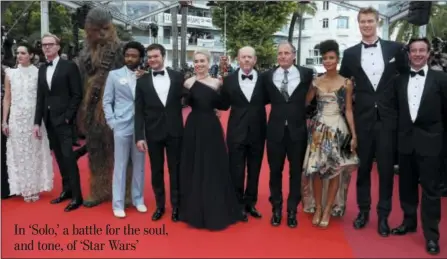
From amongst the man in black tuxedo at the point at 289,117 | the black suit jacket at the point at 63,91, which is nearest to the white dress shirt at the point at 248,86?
the man in black tuxedo at the point at 289,117

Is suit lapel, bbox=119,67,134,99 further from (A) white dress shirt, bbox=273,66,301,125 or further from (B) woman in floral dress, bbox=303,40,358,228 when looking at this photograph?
(B) woman in floral dress, bbox=303,40,358,228

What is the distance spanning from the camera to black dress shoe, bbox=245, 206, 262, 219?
4.43 metres

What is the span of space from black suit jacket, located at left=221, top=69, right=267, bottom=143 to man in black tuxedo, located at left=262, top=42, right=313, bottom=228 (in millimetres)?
97

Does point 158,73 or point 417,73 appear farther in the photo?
point 158,73

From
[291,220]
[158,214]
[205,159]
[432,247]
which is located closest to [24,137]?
[158,214]

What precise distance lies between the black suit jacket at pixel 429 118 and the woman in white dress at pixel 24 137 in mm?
3801

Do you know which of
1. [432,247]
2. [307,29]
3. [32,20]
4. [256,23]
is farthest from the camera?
[307,29]

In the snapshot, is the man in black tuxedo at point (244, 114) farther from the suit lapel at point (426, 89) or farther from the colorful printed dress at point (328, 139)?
the suit lapel at point (426, 89)

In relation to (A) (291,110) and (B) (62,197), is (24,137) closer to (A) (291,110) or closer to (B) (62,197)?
(B) (62,197)

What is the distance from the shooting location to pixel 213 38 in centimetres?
4759

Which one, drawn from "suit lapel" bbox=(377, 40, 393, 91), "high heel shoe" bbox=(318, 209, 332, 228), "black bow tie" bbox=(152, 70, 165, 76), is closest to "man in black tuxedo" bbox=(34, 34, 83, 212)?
"black bow tie" bbox=(152, 70, 165, 76)

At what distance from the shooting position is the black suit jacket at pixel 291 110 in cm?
402

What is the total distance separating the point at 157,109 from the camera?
422 centimetres

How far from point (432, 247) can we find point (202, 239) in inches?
73.7
